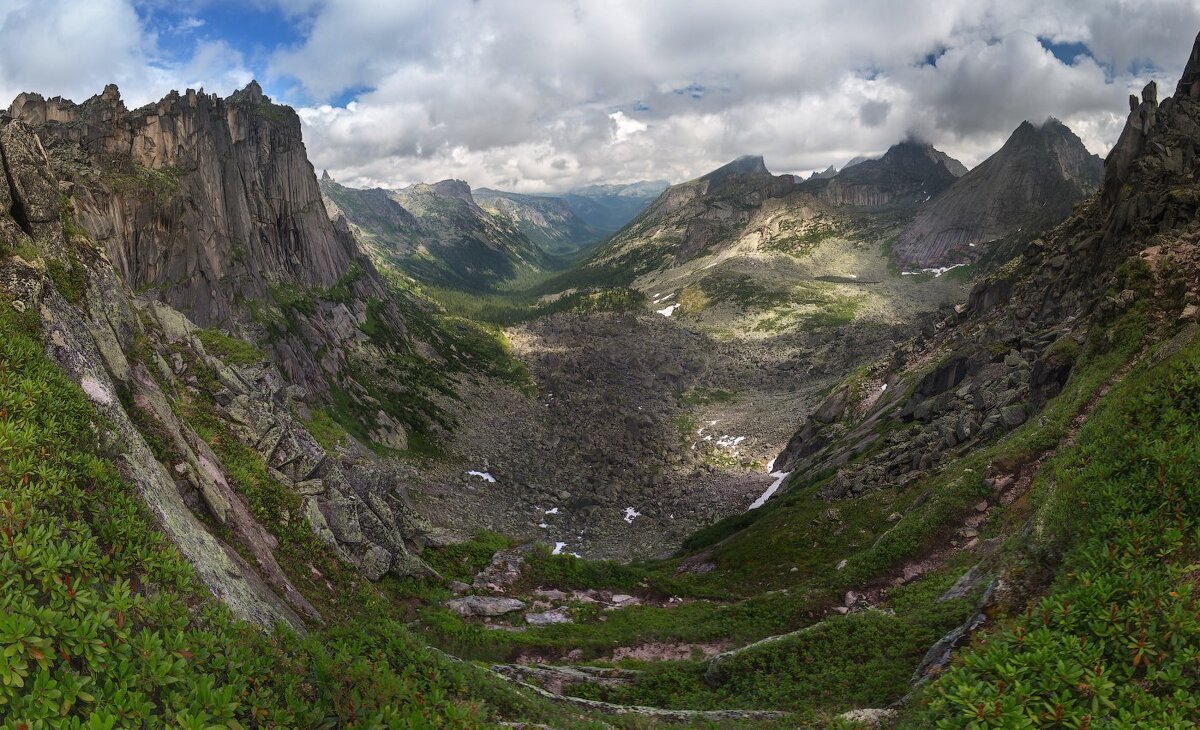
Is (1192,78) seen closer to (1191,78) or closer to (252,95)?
(1191,78)

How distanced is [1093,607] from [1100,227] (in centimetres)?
5954

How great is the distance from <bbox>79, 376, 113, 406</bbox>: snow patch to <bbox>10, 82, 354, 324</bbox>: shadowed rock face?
53135 millimetres

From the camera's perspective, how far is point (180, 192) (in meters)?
74.8

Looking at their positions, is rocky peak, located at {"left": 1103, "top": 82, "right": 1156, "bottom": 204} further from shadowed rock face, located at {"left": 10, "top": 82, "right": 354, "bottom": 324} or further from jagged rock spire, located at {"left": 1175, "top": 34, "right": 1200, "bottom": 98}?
shadowed rock face, located at {"left": 10, "top": 82, "right": 354, "bottom": 324}

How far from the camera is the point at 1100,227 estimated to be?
53594mm

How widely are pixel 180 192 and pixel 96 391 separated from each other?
Answer: 76402 millimetres

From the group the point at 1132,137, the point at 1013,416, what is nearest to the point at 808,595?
the point at 1013,416

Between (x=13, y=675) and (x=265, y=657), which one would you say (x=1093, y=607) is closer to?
(x=265, y=657)

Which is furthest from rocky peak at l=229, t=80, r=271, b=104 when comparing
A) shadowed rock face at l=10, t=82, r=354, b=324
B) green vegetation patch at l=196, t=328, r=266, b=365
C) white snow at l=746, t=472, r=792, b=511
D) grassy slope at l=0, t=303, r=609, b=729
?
grassy slope at l=0, t=303, r=609, b=729

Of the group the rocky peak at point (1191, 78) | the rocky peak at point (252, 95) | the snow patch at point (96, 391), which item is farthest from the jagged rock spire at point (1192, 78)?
the rocky peak at point (252, 95)

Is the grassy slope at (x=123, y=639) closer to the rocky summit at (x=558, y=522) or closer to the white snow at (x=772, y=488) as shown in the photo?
the rocky summit at (x=558, y=522)

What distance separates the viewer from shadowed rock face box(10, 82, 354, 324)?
67.3m

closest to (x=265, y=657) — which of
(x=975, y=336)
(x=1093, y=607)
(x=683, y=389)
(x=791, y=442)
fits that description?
(x=1093, y=607)

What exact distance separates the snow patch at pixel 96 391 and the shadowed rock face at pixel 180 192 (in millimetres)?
53135
